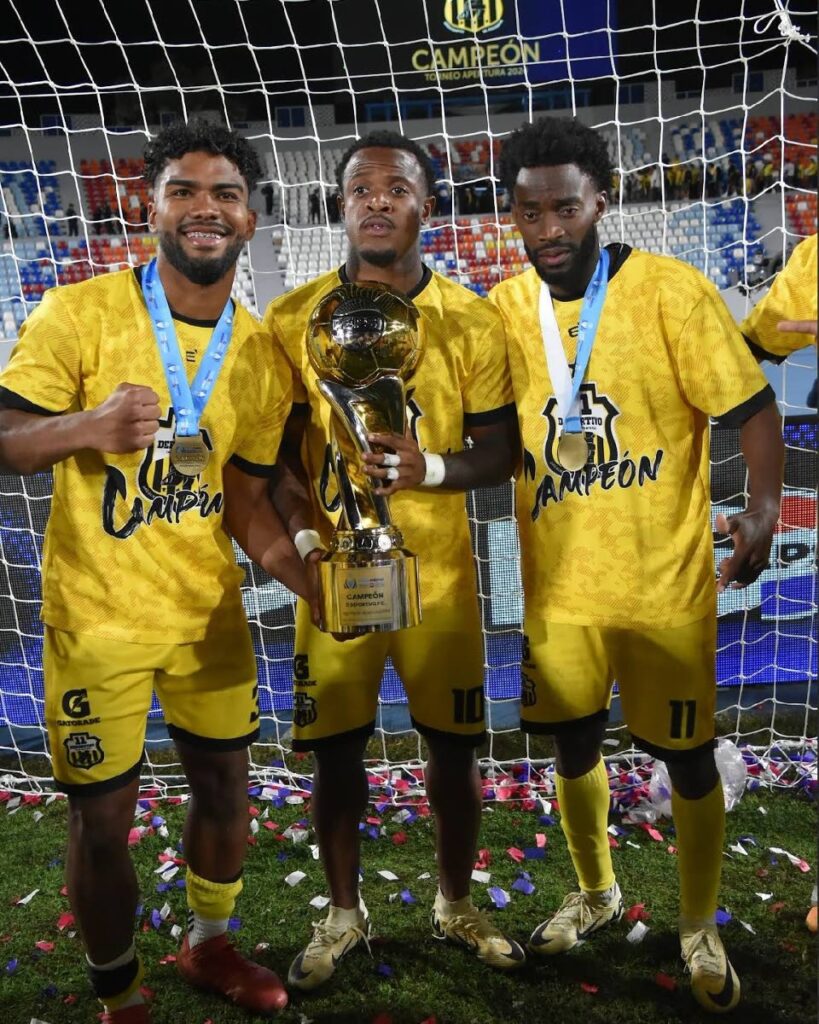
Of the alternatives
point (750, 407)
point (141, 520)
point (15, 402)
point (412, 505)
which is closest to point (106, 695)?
point (141, 520)

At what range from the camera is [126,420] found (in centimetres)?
185

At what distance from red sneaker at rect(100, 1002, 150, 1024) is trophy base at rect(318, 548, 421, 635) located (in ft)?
3.32

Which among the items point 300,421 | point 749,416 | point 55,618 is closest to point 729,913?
point 749,416

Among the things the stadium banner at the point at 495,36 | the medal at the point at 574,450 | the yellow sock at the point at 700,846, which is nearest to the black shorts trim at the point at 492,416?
the medal at the point at 574,450

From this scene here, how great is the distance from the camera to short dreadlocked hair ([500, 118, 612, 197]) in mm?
2199

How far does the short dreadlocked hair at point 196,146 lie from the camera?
212 centimetres

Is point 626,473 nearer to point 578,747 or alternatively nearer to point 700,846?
point 578,747

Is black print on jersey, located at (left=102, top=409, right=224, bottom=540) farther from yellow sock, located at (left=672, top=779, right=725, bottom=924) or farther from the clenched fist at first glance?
yellow sock, located at (left=672, top=779, right=725, bottom=924)

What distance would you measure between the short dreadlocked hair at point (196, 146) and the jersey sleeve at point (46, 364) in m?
0.36

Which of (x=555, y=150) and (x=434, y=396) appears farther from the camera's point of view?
(x=434, y=396)

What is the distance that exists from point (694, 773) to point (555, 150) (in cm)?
145

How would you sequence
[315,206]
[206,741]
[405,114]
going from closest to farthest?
[206,741], [315,206], [405,114]

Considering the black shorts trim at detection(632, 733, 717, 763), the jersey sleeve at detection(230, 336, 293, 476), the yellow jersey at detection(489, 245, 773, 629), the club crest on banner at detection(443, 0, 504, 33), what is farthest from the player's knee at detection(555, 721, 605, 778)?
the club crest on banner at detection(443, 0, 504, 33)

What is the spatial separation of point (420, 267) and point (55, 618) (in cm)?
114
